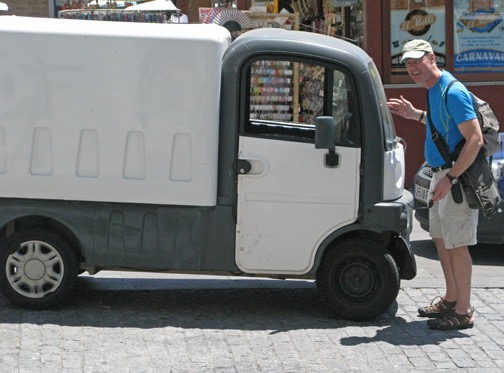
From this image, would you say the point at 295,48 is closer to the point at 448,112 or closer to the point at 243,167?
the point at 243,167

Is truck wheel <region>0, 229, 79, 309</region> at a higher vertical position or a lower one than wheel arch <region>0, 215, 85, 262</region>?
lower

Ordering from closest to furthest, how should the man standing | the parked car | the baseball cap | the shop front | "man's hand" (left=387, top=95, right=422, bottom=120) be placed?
the man standing, the baseball cap, "man's hand" (left=387, top=95, right=422, bottom=120), the parked car, the shop front

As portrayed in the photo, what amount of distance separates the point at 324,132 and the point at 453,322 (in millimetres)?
1576

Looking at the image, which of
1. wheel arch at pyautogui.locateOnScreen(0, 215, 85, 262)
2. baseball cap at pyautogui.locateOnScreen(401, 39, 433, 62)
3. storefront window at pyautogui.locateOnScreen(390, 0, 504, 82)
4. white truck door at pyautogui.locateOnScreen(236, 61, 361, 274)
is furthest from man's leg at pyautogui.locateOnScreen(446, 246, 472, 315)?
storefront window at pyautogui.locateOnScreen(390, 0, 504, 82)

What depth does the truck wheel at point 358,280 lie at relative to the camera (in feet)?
24.1

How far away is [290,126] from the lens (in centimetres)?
730

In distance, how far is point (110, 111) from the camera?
7168mm

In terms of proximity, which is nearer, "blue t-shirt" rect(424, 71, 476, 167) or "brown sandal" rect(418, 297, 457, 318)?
"blue t-shirt" rect(424, 71, 476, 167)

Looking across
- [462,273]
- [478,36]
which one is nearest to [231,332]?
[462,273]

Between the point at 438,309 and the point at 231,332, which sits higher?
the point at 438,309

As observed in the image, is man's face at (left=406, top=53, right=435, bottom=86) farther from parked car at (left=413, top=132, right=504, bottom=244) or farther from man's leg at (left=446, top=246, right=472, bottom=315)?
parked car at (left=413, top=132, right=504, bottom=244)

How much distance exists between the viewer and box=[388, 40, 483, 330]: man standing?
22.7 ft

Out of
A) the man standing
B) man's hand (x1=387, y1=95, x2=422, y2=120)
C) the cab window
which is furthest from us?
man's hand (x1=387, y1=95, x2=422, y2=120)

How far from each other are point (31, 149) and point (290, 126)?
1794mm
